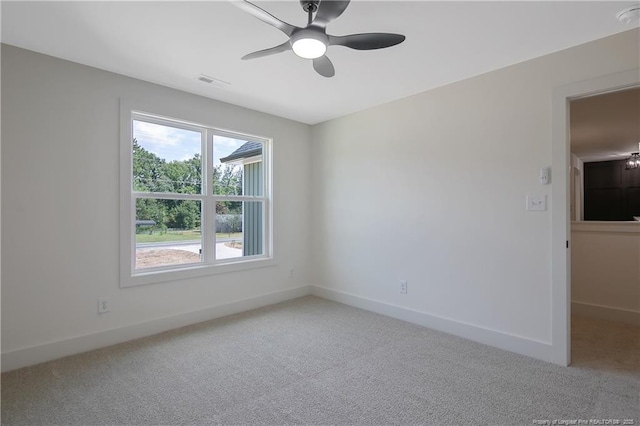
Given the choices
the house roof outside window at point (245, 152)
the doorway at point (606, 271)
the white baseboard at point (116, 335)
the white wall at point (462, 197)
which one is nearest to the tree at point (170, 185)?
the house roof outside window at point (245, 152)

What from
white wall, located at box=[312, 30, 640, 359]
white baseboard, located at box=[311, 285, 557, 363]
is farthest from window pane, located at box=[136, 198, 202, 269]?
white baseboard, located at box=[311, 285, 557, 363]

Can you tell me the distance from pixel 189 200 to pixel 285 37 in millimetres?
2029

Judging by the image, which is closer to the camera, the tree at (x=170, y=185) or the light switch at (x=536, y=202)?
the light switch at (x=536, y=202)

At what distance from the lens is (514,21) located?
Answer: 6.92ft

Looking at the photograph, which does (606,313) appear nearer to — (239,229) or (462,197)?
(462,197)

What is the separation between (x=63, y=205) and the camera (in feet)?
8.66

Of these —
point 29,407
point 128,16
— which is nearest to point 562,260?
point 128,16

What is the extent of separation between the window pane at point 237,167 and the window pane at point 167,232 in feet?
1.45

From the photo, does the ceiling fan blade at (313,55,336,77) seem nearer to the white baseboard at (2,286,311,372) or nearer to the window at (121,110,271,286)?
the window at (121,110,271,286)

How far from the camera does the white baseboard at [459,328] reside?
8.52 feet

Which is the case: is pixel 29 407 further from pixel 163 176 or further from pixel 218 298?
pixel 163 176

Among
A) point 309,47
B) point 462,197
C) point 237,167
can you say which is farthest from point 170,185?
point 462,197

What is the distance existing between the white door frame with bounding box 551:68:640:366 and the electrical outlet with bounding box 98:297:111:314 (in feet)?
12.5

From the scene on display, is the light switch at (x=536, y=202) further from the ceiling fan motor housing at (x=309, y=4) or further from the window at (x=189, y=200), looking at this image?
the window at (x=189, y=200)
